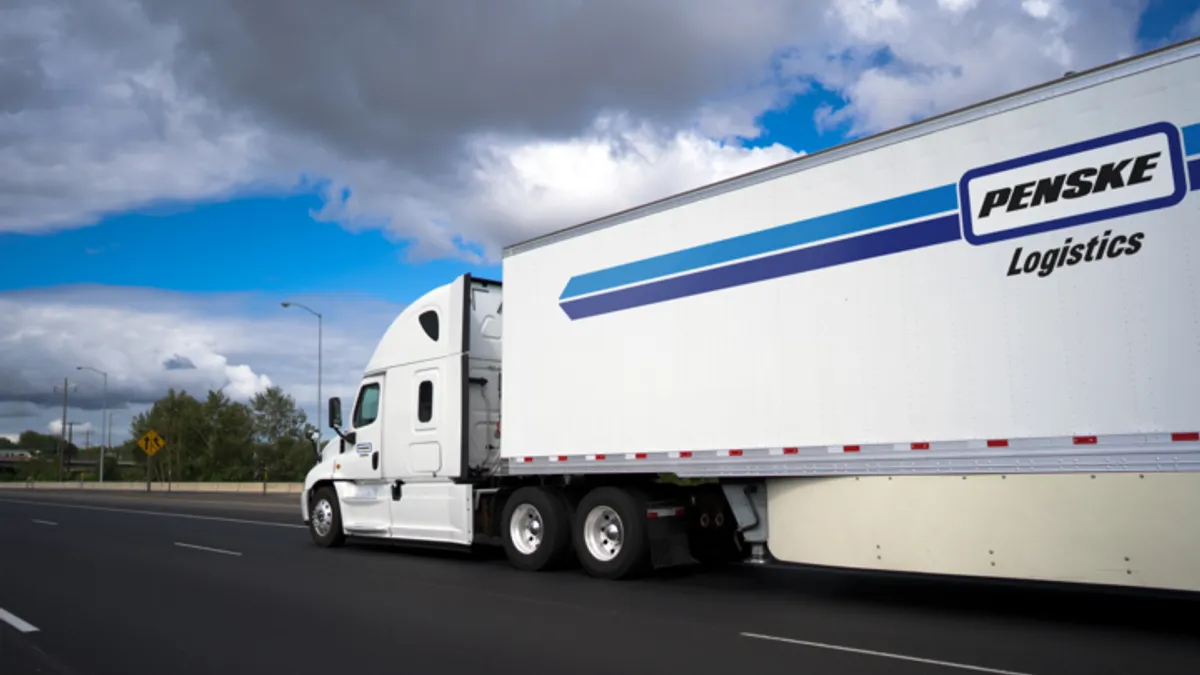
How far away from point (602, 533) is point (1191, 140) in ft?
24.0

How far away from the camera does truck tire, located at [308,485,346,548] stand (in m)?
15.5

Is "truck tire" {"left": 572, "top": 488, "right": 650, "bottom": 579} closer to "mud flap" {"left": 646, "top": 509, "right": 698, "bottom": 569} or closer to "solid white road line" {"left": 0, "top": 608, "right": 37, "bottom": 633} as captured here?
"mud flap" {"left": 646, "top": 509, "right": 698, "bottom": 569}

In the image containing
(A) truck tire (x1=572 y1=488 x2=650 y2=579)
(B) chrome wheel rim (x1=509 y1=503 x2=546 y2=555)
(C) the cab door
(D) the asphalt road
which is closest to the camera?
(D) the asphalt road

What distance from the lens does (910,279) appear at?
8281 millimetres

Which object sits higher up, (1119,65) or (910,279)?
(1119,65)

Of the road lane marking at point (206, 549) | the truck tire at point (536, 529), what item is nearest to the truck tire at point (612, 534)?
the truck tire at point (536, 529)

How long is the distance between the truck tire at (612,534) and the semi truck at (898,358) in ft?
0.10

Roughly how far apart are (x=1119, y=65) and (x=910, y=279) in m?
2.30

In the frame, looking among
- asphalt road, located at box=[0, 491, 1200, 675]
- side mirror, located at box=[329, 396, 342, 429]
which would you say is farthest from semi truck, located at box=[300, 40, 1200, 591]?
side mirror, located at box=[329, 396, 342, 429]

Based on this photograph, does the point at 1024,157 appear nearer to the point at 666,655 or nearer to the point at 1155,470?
the point at 1155,470

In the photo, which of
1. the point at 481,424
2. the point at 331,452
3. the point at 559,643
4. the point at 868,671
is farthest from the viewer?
the point at 331,452

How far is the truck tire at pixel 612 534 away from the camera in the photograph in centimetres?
1072

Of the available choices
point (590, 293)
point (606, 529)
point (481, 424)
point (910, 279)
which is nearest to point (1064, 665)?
point (910, 279)

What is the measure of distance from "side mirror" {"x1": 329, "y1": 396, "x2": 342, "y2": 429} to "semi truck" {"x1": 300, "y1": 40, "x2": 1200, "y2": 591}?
3.68 m
